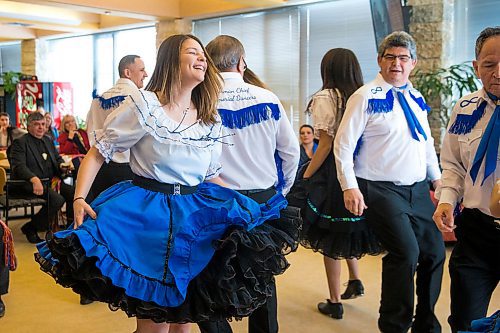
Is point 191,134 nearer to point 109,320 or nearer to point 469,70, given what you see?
point 109,320

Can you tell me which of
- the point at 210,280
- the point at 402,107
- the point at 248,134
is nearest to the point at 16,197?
the point at 248,134

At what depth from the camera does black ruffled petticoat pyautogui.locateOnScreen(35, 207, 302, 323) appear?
2014 mm

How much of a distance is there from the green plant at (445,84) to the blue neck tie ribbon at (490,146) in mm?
4001

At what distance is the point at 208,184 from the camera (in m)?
2.39

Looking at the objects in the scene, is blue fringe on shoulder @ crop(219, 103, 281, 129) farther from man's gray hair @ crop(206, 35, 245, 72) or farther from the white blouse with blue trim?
the white blouse with blue trim

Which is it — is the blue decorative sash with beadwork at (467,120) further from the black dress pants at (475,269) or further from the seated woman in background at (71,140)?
the seated woman in background at (71,140)

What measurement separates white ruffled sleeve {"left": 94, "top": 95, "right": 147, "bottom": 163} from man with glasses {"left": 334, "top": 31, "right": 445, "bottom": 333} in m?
1.09

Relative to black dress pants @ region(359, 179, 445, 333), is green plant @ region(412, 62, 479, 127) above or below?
above

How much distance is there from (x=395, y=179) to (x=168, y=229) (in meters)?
1.30

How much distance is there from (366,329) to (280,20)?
19.6 ft

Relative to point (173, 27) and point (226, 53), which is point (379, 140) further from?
point (173, 27)

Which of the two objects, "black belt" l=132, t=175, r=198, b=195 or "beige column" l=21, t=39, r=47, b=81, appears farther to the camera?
"beige column" l=21, t=39, r=47, b=81

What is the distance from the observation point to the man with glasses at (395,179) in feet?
9.62

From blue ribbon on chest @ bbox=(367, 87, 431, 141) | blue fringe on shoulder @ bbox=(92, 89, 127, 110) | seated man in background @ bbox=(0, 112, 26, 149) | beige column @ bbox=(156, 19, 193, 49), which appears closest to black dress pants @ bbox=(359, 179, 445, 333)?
blue ribbon on chest @ bbox=(367, 87, 431, 141)
